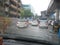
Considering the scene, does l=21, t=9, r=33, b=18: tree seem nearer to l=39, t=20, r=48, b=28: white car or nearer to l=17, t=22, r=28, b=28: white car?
l=17, t=22, r=28, b=28: white car

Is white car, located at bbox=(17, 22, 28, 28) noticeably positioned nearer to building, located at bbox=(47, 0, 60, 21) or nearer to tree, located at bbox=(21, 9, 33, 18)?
tree, located at bbox=(21, 9, 33, 18)

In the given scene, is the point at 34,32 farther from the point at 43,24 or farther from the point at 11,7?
the point at 11,7

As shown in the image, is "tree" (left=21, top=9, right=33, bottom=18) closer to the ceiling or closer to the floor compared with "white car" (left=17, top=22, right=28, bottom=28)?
closer to the ceiling

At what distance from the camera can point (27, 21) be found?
414cm

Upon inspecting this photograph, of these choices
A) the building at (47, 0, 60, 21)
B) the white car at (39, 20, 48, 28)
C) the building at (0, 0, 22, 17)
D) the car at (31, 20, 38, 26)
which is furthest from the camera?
the building at (0, 0, 22, 17)

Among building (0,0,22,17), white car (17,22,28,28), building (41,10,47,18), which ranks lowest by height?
white car (17,22,28,28)

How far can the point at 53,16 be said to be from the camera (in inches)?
143

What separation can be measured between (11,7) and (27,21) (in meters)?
0.72

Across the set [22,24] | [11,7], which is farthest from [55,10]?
[11,7]

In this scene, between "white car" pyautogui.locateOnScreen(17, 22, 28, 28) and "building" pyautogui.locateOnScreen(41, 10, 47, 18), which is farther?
"white car" pyautogui.locateOnScreen(17, 22, 28, 28)

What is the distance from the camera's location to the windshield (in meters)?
3.70

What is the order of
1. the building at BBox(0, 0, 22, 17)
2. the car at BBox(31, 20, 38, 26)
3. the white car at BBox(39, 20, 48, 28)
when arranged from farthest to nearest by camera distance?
the building at BBox(0, 0, 22, 17), the car at BBox(31, 20, 38, 26), the white car at BBox(39, 20, 48, 28)

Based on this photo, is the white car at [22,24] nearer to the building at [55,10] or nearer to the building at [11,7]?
the building at [11,7]

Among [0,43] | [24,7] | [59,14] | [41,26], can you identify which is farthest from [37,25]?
[0,43]
